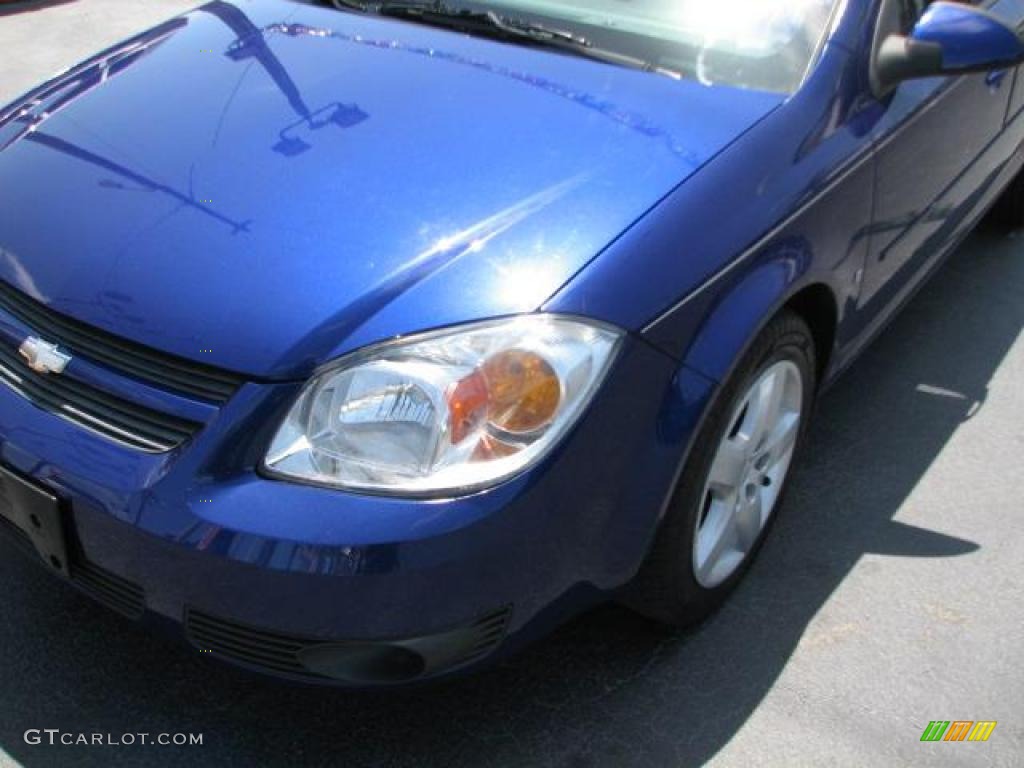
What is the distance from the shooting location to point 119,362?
1.98 metres

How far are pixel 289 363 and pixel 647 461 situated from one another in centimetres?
62

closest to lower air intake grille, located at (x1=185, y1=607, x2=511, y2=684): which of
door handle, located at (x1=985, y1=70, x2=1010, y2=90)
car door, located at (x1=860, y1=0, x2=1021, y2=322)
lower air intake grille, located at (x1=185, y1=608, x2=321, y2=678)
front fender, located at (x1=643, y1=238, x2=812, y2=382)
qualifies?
lower air intake grille, located at (x1=185, y1=608, x2=321, y2=678)

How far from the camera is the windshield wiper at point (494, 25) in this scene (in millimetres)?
2535

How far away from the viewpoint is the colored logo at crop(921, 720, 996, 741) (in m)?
2.31

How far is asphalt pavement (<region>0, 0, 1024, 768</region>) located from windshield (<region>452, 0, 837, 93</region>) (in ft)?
3.57

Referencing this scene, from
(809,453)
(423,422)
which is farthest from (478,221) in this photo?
(809,453)

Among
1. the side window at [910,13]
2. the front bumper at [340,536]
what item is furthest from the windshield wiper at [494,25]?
the front bumper at [340,536]

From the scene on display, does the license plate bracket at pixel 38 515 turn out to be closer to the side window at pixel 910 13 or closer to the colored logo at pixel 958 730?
the colored logo at pixel 958 730

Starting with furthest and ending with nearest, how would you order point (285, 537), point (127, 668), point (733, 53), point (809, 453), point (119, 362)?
point (809, 453) → point (733, 53) → point (127, 668) → point (119, 362) → point (285, 537)

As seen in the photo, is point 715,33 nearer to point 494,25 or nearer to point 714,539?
point 494,25

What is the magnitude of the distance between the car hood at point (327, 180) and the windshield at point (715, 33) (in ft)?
0.31

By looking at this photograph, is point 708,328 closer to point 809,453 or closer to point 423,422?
point 423,422

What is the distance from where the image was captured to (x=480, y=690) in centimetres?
235

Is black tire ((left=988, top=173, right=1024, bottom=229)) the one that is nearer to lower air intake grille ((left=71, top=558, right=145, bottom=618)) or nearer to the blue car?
the blue car
